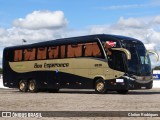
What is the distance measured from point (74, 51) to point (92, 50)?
5.83ft

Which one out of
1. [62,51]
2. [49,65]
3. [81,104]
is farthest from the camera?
[49,65]

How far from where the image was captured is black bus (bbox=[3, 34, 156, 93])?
2692 centimetres

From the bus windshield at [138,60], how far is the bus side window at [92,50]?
1590 mm

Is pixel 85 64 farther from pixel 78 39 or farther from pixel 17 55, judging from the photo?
pixel 17 55

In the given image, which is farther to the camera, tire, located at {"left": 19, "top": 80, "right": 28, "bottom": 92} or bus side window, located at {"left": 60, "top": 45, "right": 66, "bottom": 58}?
tire, located at {"left": 19, "top": 80, "right": 28, "bottom": 92}

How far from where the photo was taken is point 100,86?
27.9m

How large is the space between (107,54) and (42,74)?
6.66 m

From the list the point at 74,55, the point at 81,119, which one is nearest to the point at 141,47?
the point at 74,55

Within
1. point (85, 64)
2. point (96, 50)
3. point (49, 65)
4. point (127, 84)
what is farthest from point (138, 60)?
point (49, 65)

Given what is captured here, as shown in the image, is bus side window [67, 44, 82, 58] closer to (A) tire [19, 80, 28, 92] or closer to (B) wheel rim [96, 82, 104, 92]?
(B) wheel rim [96, 82, 104, 92]

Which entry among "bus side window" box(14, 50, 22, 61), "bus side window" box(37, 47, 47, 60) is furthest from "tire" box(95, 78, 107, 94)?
"bus side window" box(14, 50, 22, 61)

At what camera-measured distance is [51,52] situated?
102 feet

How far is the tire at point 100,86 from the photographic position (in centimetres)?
2773

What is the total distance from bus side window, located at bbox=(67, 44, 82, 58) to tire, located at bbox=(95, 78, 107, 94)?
6.67 ft
